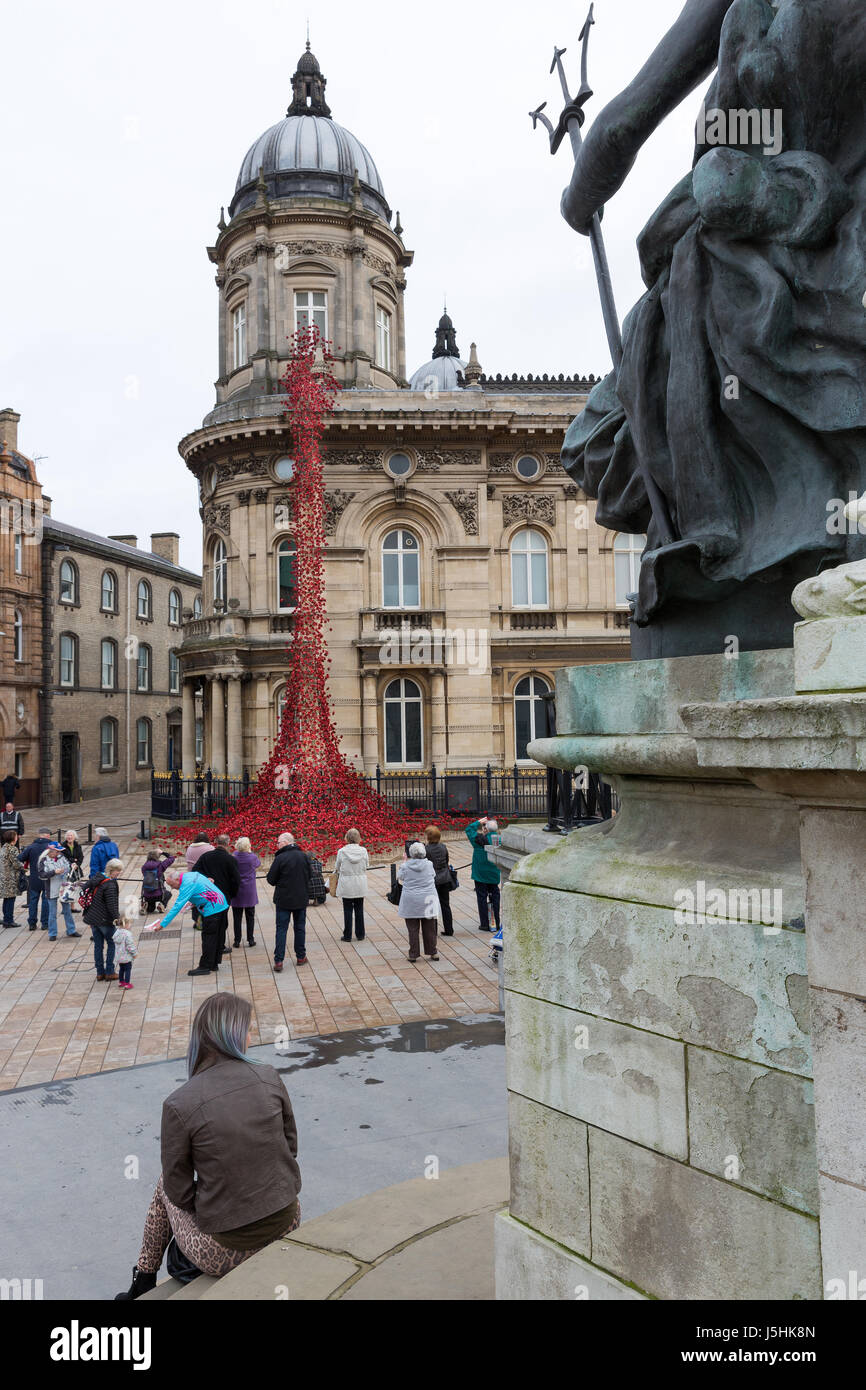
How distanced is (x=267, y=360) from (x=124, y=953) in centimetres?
2435

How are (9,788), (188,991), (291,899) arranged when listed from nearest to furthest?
(188,991)
(291,899)
(9,788)

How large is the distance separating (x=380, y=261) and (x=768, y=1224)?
34.0m

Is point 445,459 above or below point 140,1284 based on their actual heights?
above

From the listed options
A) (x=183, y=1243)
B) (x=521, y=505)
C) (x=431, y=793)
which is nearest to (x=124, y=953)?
(x=183, y=1243)

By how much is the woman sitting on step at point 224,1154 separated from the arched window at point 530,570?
2652cm

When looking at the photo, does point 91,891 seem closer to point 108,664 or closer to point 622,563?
point 622,563

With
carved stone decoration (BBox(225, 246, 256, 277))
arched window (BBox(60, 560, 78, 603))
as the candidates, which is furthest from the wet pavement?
arched window (BBox(60, 560, 78, 603))

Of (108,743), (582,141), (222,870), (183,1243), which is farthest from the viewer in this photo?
(108,743)

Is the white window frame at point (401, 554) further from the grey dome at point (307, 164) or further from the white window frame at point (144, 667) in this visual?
the white window frame at point (144, 667)

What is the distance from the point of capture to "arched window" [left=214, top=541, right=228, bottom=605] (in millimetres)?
29781

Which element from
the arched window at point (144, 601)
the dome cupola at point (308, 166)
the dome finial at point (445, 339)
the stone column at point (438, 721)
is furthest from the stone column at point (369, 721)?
the dome finial at point (445, 339)

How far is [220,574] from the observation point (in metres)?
30.0

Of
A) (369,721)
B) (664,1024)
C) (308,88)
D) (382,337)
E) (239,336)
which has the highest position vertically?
(308,88)

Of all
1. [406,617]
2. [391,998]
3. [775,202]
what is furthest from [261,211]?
[775,202]
